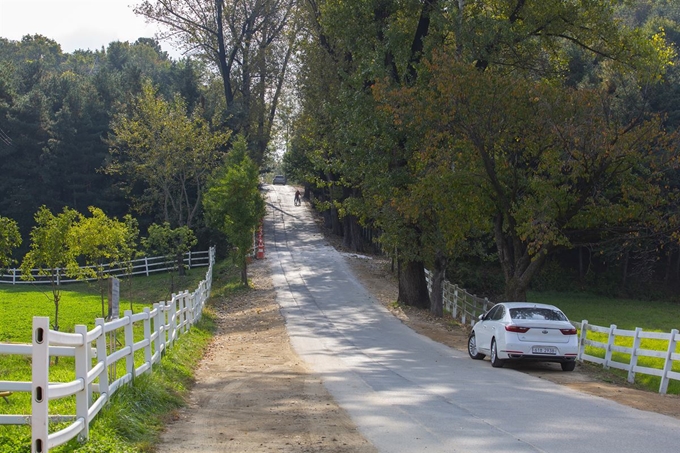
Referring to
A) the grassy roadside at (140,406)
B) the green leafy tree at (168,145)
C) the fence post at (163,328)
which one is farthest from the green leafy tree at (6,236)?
the green leafy tree at (168,145)

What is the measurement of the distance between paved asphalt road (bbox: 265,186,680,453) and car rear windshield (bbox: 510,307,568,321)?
1.30 m

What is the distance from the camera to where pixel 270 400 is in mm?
11812

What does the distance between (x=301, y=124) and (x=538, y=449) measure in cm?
4582

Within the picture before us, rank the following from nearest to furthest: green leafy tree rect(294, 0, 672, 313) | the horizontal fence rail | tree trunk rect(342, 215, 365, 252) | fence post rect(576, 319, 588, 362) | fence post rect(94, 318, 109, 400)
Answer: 1. fence post rect(94, 318, 109, 400)
2. fence post rect(576, 319, 588, 362)
3. green leafy tree rect(294, 0, 672, 313)
4. the horizontal fence rail
5. tree trunk rect(342, 215, 365, 252)

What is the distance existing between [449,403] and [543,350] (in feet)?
18.6

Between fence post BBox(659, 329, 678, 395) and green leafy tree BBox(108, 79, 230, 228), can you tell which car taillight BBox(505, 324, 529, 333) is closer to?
fence post BBox(659, 329, 678, 395)

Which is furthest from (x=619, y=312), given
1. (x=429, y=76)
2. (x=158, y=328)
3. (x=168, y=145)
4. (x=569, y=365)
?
(x=158, y=328)

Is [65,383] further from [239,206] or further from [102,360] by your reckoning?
[239,206]

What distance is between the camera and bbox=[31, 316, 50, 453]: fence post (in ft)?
20.4

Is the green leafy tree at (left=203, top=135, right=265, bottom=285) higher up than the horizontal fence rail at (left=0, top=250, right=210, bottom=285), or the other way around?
the green leafy tree at (left=203, top=135, right=265, bottom=285)

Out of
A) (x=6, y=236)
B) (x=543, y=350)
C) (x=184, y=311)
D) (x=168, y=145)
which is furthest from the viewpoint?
(x=168, y=145)

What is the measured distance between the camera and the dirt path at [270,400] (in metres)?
8.69

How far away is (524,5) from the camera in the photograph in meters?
25.9

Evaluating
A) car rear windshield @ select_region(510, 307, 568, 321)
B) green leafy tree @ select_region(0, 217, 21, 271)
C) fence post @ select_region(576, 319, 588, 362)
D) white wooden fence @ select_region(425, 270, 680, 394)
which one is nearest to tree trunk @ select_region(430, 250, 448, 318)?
white wooden fence @ select_region(425, 270, 680, 394)
